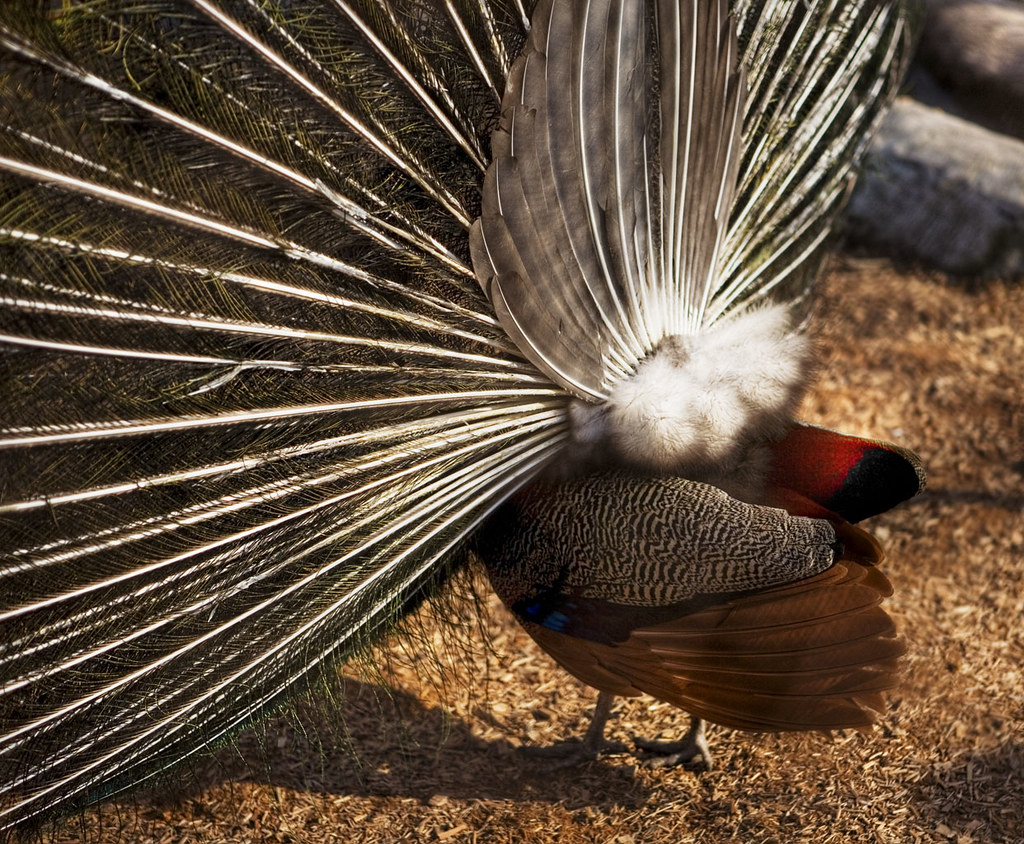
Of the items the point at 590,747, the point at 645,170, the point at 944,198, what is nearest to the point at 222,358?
the point at 645,170

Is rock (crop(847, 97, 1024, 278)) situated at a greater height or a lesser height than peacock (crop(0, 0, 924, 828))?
lesser

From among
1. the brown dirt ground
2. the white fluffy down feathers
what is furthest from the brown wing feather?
the brown dirt ground

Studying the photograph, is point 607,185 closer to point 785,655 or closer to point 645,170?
point 645,170

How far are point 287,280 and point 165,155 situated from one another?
1.49 ft

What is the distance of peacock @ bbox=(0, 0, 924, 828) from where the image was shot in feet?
8.57

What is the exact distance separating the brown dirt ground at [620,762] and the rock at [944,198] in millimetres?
2454

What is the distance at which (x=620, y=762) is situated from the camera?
3766mm

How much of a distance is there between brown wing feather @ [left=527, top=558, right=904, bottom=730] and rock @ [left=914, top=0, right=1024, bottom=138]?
22.0ft

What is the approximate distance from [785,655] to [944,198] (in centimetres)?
498

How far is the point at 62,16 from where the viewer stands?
246cm

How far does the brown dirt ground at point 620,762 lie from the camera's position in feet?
11.2

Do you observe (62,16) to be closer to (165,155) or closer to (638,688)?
(165,155)

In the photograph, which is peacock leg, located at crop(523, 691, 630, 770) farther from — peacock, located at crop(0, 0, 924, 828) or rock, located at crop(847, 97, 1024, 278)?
rock, located at crop(847, 97, 1024, 278)

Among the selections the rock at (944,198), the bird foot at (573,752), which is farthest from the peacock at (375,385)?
the rock at (944,198)
